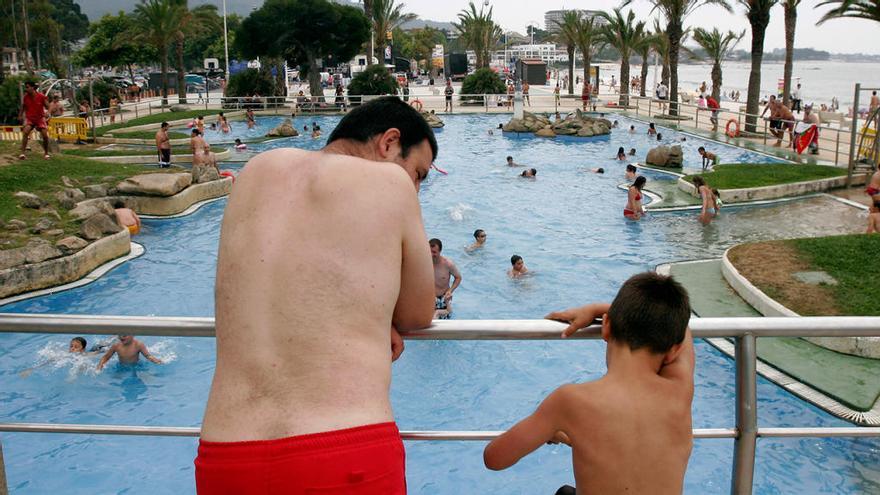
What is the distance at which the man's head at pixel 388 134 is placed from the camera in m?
2.23

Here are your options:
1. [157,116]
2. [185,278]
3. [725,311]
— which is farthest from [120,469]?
[157,116]

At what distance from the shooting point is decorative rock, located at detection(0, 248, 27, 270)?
40.8 feet

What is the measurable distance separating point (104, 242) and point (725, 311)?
11.2m

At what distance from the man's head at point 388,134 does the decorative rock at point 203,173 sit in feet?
62.0

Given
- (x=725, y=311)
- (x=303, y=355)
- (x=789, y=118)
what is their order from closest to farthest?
(x=303, y=355)
(x=725, y=311)
(x=789, y=118)

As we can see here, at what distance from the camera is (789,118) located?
26688 millimetres

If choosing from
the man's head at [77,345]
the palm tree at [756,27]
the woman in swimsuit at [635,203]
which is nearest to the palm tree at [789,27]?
the palm tree at [756,27]

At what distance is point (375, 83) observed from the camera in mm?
43719

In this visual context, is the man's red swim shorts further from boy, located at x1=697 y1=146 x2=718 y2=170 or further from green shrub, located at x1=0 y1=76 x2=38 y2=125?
green shrub, located at x1=0 y1=76 x2=38 y2=125

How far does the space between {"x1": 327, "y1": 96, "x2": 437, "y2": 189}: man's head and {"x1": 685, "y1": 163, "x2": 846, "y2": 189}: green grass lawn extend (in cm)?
1815

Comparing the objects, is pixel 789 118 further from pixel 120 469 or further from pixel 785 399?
pixel 120 469

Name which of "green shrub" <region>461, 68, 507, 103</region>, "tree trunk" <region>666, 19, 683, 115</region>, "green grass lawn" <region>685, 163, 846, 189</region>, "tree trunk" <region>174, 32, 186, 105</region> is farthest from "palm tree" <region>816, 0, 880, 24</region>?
"tree trunk" <region>174, 32, 186, 105</region>

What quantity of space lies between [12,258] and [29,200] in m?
3.19

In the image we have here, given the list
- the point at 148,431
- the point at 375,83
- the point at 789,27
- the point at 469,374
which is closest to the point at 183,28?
the point at 375,83
